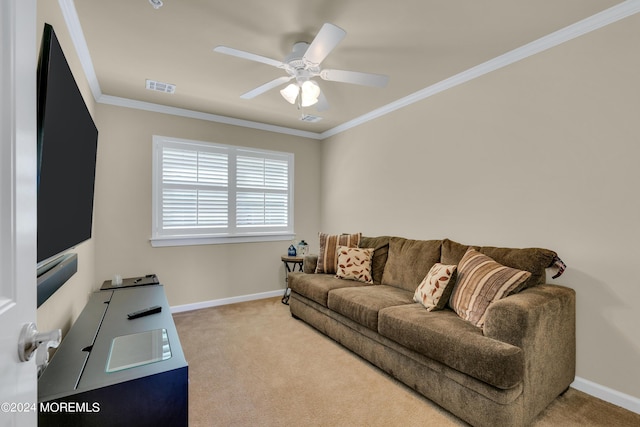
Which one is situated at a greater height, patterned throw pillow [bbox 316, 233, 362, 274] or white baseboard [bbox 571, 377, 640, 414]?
patterned throw pillow [bbox 316, 233, 362, 274]

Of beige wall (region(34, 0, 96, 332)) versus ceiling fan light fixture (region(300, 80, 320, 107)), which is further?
ceiling fan light fixture (region(300, 80, 320, 107))

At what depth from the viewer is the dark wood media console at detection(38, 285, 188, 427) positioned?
3.85 ft

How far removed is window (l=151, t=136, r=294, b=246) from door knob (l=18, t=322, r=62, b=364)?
3411mm

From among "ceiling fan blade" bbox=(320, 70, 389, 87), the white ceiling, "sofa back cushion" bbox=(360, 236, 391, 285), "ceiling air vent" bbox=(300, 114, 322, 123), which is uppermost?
the white ceiling

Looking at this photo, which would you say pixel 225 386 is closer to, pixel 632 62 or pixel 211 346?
pixel 211 346

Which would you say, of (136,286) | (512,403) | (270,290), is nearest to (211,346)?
(136,286)

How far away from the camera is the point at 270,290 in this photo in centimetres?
471

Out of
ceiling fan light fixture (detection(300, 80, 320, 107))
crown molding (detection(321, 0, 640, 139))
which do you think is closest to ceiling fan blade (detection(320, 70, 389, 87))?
ceiling fan light fixture (detection(300, 80, 320, 107))

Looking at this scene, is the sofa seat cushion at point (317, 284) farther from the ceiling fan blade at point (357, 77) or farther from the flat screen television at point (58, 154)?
the flat screen television at point (58, 154)

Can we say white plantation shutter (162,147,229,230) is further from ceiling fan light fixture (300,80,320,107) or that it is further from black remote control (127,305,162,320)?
ceiling fan light fixture (300,80,320,107)

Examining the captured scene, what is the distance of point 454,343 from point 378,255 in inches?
68.0

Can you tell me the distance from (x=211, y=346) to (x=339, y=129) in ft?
11.2

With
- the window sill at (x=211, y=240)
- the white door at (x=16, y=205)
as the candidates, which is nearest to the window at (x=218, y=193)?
the window sill at (x=211, y=240)

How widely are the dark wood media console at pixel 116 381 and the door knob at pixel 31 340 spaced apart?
25.0 inches
